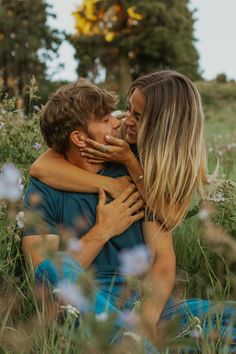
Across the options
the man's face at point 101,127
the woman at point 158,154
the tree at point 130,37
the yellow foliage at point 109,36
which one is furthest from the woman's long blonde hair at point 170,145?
the yellow foliage at point 109,36

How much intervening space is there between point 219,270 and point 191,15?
3245 cm

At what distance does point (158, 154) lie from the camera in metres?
2.39

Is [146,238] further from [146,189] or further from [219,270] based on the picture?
[219,270]

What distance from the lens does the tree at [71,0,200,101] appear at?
3042 cm

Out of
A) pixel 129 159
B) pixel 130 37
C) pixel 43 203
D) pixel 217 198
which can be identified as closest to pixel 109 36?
pixel 130 37

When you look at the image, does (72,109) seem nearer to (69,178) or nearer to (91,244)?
(69,178)

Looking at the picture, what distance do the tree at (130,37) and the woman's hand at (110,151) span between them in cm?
2791

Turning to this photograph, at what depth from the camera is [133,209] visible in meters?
A: 2.35

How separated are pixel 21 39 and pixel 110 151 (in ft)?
70.9

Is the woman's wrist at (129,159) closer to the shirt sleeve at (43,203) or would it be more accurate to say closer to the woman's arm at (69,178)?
the woman's arm at (69,178)

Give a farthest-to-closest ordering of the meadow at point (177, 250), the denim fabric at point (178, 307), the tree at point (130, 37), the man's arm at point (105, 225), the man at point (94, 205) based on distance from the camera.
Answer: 1. the tree at point (130, 37)
2. the man at point (94, 205)
3. the man's arm at point (105, 225)
4. the meadow at point (177, 250)
5. the denim fabric at point (178, 307)

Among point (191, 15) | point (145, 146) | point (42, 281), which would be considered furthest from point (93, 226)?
point (191, 15)

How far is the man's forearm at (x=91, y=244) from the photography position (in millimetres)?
2180

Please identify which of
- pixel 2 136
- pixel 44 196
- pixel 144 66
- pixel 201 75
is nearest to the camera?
pixel 44 196
